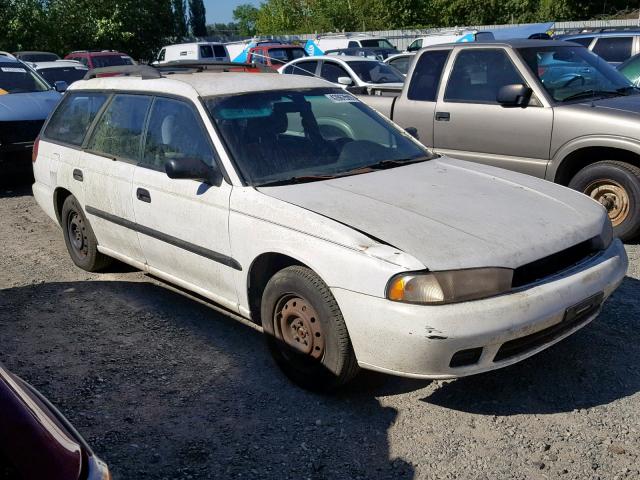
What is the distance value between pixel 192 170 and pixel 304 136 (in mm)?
819

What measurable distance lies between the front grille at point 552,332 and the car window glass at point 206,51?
2403 cm

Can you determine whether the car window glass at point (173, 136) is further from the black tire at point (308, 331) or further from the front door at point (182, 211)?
the black tire at point (308, 331)

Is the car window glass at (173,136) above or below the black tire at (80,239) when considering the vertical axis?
above

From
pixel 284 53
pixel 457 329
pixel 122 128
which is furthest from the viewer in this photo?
pixel 284 53

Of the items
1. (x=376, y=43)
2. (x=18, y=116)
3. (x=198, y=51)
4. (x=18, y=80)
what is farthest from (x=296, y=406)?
(x=376, y=43)

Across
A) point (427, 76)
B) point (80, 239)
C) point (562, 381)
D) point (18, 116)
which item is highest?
point (427, 76)

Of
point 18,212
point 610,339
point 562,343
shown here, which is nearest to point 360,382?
point 562,343

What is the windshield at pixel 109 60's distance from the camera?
2398 cm

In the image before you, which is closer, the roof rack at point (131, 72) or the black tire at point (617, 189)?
the roof rack at point (131, 72)

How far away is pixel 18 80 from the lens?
10.3 m

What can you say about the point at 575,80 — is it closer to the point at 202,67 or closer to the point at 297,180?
the point at 202,67

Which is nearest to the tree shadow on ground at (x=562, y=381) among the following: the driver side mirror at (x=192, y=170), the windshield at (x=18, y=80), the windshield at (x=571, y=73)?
the driver side mirror at (x=192, y=170)

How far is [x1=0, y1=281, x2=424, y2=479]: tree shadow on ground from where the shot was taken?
126 inches

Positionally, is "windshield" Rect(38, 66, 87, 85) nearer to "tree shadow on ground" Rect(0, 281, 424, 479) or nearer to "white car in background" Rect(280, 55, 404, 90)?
"white car in background" Rect(280, 55, 404, 90)
